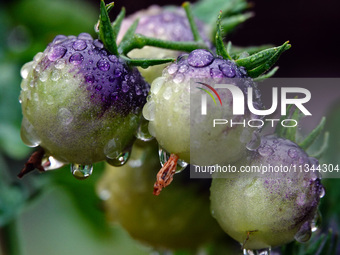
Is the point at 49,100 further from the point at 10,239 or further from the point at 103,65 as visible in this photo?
the point at 10,239

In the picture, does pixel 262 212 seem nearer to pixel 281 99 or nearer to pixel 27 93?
pixel 281 99

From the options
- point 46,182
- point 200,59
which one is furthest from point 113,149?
point 46,182

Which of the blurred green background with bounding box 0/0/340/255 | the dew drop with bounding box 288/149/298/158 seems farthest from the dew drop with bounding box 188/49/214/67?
the blurred green background with bounding box 0/0/340/255

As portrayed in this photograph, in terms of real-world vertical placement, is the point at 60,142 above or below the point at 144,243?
above

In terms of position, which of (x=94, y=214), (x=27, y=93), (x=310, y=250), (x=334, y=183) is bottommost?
(x=94, y=214)

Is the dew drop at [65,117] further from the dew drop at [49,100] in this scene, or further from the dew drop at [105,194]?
the dew drop at [105,194]

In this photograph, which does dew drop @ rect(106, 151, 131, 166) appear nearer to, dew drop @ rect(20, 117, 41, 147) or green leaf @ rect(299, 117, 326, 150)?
dew drop @ rect(20, 117, 41, 147)

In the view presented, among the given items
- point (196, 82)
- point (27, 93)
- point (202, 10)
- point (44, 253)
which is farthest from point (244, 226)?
point (44, 253)
